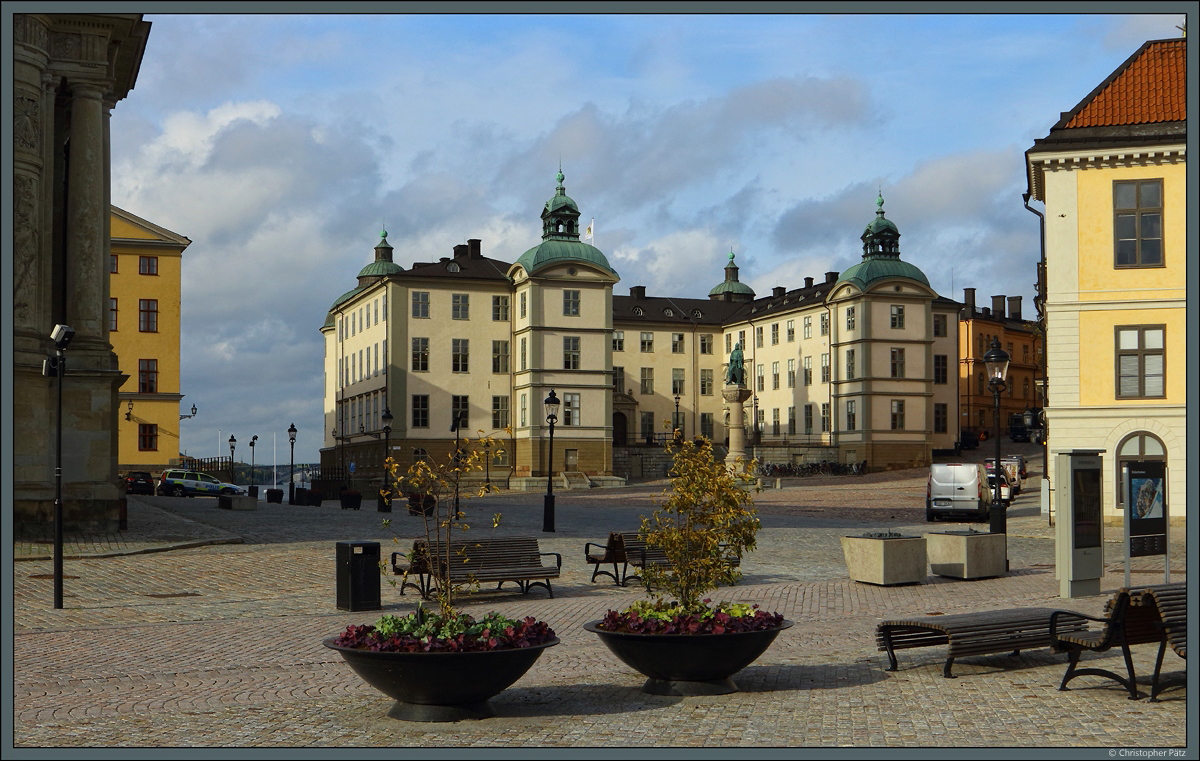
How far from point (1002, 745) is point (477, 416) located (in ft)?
240

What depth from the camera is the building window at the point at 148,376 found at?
73.8 metres

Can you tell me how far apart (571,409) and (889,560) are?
59.9 meters

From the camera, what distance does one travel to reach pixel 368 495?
6869cm

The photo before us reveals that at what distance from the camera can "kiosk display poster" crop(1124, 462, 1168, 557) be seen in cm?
1791

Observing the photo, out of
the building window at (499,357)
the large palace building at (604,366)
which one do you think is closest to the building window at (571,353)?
the large palace building at (604,366)

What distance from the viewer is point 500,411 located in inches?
3223

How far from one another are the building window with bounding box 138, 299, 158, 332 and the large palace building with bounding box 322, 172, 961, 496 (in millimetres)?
13601

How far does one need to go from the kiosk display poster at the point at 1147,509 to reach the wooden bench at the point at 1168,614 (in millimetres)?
7938

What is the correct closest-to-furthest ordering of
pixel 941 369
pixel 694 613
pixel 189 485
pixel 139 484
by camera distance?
pixel 694 613
pixel 139 484
pixel 189 485
pixel 941 369

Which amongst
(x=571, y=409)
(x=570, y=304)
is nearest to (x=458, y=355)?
(x=570, y=304)

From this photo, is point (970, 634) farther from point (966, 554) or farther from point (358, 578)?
point (966, 554)

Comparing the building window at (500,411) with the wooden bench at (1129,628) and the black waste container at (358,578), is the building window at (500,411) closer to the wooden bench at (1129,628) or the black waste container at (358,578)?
the black waste container at (358,578)

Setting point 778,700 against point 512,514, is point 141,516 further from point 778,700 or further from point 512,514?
point 778,700

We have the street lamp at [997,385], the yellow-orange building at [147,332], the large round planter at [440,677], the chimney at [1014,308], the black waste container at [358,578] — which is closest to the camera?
the large round planter at [440,677]
